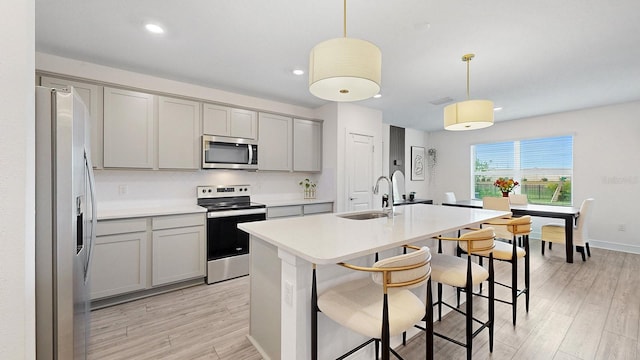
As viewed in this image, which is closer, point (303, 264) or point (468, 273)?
point (303, 264)

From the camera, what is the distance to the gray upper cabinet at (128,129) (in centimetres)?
284

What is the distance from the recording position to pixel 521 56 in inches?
108

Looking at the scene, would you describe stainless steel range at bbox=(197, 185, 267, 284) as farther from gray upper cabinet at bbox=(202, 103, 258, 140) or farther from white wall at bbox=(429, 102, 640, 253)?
white wall at bbox=(429, 102, 640, 253)

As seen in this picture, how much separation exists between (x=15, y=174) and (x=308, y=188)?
3830 millimetres

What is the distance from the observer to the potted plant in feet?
15.2

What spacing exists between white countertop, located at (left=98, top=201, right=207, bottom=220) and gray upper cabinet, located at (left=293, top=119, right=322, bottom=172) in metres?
1.75

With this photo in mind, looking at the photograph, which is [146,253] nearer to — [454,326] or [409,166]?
[454,326]

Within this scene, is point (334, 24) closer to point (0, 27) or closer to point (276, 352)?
point (0, 27)

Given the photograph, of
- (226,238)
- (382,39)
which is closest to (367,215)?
(382,39)

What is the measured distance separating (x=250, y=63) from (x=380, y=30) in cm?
146

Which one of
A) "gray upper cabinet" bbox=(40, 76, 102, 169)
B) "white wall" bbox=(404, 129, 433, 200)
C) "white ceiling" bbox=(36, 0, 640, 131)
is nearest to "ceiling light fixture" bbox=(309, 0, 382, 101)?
"white ceiling" bbox=(36, 0, 640, 131)

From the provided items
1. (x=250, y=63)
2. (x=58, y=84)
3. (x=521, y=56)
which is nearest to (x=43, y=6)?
(x=58, y=84)

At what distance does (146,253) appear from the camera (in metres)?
2.79

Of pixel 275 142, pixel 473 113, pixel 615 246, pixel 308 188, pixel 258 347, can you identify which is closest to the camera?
pixel 258 347
